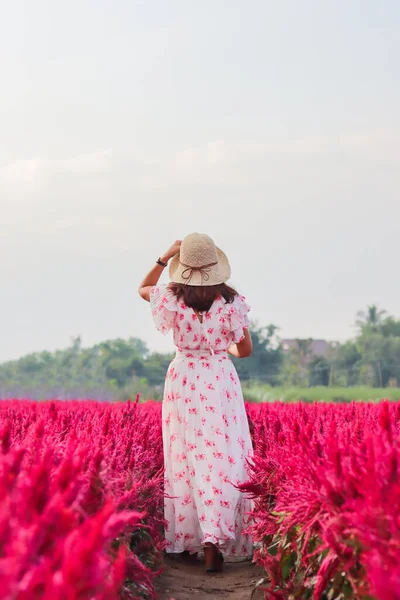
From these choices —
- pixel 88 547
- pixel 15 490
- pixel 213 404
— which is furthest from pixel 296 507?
pixel 213 404

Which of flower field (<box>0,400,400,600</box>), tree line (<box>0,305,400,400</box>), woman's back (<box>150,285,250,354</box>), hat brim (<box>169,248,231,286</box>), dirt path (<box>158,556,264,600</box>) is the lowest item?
dirt path (<box>158,556,264,600</box>)

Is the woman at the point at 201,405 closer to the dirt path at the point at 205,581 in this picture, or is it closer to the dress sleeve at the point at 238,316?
the dress sleeve at the point at 238,316

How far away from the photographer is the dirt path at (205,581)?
4918mm

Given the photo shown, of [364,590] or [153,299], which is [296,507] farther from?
[153,299]

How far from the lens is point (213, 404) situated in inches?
228

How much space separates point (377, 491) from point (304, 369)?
1804 inches

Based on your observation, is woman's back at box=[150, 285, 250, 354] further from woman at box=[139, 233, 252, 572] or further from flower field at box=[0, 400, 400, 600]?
flower field at box=[0, 400, 400, 600]

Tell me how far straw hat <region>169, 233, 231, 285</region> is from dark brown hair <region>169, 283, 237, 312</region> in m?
0.05

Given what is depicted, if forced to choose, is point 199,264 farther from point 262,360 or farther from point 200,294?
point 262,360

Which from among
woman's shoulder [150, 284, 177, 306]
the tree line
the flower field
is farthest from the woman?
the tree line

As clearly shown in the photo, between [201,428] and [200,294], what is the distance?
981 mm

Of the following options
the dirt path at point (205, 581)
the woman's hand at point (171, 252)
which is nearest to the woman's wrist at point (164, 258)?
the woman's hand at point (171, 252)

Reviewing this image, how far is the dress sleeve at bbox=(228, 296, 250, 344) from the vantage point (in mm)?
5766

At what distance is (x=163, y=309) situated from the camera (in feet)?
18.8
